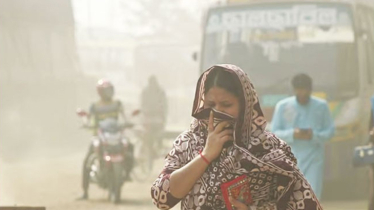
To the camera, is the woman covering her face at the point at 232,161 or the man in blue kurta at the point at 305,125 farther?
the man in blue kurta at the point at 305,125

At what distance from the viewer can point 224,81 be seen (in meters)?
3.63

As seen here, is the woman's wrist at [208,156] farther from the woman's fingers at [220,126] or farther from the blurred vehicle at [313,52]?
the blurred vehicle at [313,52]

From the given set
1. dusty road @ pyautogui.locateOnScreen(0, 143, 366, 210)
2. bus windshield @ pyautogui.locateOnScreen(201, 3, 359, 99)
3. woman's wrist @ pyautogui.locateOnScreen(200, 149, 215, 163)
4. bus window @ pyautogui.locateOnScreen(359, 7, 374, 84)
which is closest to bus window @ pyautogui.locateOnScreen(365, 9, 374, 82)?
bus window @ pyautogui.locateOnScreen(359, 7, 374, 84)

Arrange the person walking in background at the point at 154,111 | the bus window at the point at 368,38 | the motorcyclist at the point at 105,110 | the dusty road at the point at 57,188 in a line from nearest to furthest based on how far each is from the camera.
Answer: the motorcyclist at the point at 105,110
the dusty road at the point at 57,188
the bus window at the point at 368,38
the person walking in background at the point at 154,111

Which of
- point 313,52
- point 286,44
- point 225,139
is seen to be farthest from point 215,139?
point 286,44

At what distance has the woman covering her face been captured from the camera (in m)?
Result: 3.57

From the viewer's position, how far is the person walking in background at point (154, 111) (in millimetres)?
16891

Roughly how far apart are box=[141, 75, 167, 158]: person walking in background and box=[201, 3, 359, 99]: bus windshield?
160 inches

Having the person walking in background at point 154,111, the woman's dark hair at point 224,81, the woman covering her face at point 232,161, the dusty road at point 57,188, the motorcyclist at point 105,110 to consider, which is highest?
the woman's dark hair at point 224,81

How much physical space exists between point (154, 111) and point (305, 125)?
872 cm

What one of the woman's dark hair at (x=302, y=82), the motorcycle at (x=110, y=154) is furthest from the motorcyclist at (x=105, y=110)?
the woman's dark hair at (x=302, y=82)

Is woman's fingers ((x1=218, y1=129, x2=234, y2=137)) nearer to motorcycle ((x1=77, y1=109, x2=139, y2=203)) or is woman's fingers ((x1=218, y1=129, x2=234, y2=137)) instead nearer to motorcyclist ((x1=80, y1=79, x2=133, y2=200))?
motorcycle ((x1=77, y1=109, x2=139, y2=203))

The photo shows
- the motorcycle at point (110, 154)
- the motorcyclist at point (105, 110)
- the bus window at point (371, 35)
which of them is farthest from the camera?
the bus window at point (371, 35)

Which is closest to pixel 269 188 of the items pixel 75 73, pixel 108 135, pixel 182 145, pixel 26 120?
pixel 182 145
